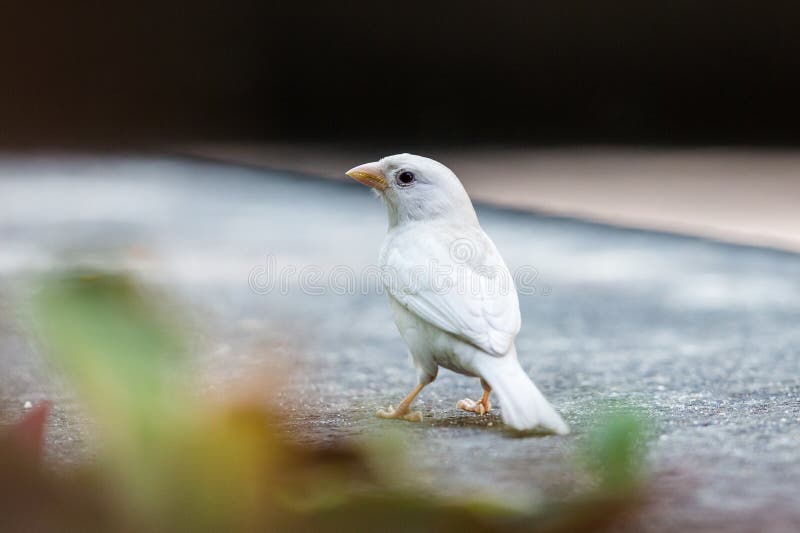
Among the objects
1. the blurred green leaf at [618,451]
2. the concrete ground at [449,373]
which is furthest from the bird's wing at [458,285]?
the blurred green leaf at [618,451]

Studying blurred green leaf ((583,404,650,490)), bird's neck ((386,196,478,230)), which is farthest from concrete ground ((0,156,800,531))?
bird's neck ((386,196,478,230))

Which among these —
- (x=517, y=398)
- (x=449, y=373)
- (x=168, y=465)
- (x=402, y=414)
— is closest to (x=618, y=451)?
(x=168, y=465)

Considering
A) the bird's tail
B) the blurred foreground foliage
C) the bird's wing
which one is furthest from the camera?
the bird's wing

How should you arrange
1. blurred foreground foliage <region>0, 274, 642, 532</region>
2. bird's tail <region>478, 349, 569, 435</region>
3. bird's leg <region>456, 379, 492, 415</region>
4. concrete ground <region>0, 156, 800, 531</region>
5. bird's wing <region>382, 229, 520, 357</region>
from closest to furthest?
blurred foreground foliage <region>0, 274, 642, 532</region> → concrete ground <region>0, 156, 800, 531</region> → bird's tail <region>478, 349, 569, 435</region> → bird's wing <region>382, 229, 520, 357</region> → bird's leg <region>456, 379, 492, 415</region>

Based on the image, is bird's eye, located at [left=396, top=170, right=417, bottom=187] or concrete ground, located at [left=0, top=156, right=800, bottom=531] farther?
bird's eye, located at [left=396, top=170, right=417, bottom=187]

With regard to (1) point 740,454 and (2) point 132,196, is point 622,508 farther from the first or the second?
(2) point 132,196

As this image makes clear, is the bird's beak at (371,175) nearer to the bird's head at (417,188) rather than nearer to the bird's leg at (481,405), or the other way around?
the bird's head at (417,188)

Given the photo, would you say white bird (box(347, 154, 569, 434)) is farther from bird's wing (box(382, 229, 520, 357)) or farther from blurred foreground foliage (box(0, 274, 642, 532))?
blurred foreground foliage (box(0, 274, 642, 532))
